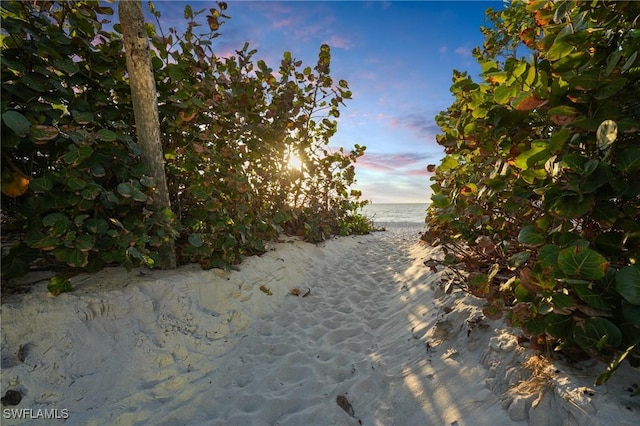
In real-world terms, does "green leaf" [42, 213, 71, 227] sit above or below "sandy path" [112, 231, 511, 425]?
above

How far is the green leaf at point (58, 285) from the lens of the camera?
2.18 metres

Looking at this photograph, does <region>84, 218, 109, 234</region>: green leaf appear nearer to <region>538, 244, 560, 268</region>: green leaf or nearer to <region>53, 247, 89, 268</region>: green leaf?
<region>53, 247, 89, 268</region>: green leaf

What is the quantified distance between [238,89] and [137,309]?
300 centimetres

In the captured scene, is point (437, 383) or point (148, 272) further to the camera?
point (148, 272)

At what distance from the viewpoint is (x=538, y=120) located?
156 centimetres

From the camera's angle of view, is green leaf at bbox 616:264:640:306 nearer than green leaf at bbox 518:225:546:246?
Yes

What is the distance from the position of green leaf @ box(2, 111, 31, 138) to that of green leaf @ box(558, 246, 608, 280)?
10.3 ft

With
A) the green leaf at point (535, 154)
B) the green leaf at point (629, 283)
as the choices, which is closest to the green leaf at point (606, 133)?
the green leaf at point (535, 154)

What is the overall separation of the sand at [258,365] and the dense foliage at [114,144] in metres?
0.43

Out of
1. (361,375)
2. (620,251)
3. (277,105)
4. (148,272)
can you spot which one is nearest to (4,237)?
(148,272)

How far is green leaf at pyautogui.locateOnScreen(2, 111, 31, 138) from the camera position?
1.78 meters

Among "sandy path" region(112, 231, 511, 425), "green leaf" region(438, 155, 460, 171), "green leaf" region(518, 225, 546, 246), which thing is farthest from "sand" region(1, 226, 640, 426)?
"green leaf" region(438, 155, 460, 171)

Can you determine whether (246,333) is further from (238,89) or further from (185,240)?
(238,89)

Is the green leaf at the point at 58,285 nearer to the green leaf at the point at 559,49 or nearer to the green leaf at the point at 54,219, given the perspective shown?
the green leaf at the point at 54,219
